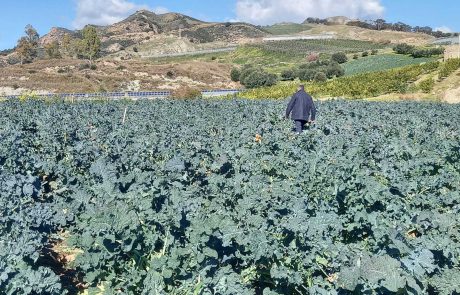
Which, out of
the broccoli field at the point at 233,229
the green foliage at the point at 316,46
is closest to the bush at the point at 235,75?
the green foliage at the point at 316,46

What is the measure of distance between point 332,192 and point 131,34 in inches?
6361

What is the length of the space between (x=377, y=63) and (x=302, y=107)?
51.5 metres

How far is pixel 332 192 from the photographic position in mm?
6301

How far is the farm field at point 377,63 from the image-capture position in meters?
59.5

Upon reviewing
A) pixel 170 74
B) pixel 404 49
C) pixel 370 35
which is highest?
pixel 370 35

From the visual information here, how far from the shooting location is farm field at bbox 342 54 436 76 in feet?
195

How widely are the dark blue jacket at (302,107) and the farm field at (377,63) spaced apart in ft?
152

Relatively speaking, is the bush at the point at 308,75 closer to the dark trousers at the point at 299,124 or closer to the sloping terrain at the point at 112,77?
the sloping terrain at the point at 112,77

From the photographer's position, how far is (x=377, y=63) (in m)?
62.4

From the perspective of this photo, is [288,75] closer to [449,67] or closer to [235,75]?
[235,75]

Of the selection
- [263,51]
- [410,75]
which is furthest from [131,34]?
[410,75]

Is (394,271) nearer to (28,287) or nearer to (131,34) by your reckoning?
(28,287)

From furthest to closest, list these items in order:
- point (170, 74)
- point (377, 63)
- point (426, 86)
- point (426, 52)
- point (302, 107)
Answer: point (170, 74)
point (377, 63)
point (426, 52)
point (426, 86)
point (302, 107)

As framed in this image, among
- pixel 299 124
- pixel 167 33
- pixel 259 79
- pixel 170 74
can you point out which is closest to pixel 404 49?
pixel 259 79
